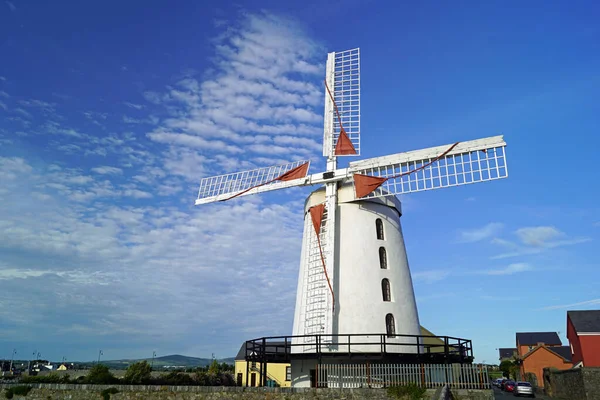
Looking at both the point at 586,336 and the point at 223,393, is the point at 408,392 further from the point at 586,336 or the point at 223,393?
the point at 586,336

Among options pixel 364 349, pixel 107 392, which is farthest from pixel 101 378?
pixel 364 349

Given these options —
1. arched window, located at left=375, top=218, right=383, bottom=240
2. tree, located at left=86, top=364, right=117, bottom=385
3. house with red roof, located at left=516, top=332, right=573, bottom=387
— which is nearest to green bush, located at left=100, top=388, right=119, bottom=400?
tree, located at left=86, top=364, right=117, bottom=385

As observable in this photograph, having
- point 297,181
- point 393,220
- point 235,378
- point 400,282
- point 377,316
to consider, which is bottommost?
point 235,378

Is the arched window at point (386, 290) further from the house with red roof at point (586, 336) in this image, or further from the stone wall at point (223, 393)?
the house with red roof at point (586, 336)

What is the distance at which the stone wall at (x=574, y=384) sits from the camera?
2648cm

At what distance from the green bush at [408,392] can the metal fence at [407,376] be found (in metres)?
0.21

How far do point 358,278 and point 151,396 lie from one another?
935 centimetres

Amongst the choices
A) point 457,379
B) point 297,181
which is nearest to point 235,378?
point 297,181

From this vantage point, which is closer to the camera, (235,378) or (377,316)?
(377,316)

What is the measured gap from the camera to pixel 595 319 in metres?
37.7

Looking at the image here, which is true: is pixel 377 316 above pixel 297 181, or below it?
below

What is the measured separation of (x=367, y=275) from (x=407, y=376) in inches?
192

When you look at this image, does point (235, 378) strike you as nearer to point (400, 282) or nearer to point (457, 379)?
point (400, 282)

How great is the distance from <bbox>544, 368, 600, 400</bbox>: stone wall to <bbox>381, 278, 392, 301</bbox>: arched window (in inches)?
583
